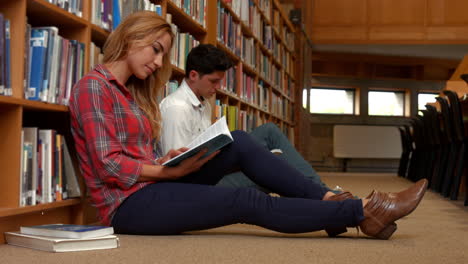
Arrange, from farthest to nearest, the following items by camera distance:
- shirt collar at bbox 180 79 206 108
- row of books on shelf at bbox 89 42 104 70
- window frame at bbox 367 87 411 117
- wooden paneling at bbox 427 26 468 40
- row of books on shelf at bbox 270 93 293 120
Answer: window frame at bbox 367 87 411 117, wooden paneling at bbox 427 26 468 40, row of books on shelf at bbox 270 93 293 120, shirt collar at bbox 180 79 206 108, row of books on shelf at bbox 89 42 104 70

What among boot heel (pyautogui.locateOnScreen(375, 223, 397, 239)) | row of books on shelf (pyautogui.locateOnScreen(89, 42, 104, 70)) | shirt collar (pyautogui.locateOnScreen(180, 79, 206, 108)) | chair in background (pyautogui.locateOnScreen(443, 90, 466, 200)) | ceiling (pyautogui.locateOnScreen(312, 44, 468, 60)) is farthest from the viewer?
ceiling (pyautogui.locateOnScreen(312, 44, 468, 60))

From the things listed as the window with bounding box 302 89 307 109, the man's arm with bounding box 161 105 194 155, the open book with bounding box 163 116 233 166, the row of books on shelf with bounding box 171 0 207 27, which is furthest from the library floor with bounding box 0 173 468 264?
the window with bounding box 302 89 307 109

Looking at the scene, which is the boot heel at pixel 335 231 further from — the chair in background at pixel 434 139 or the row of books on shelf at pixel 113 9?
the chair in background at pixel 434 139

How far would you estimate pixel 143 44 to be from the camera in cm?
191

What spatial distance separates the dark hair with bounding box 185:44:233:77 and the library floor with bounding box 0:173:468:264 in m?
0.80

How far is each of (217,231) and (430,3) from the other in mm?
7816

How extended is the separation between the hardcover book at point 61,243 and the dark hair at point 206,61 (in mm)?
1173

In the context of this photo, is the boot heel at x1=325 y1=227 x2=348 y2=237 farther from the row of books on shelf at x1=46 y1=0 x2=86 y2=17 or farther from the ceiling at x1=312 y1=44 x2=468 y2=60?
the ceiling at x1=312 y1=44 x2=468 y2=60

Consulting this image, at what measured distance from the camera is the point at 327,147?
1059 centimetres

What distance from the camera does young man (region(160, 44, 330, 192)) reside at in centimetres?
231

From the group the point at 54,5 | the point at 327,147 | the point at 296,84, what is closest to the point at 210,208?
the point at 54,5

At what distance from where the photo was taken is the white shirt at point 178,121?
2.29 m

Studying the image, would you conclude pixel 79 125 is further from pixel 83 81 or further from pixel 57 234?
pixel 57 234

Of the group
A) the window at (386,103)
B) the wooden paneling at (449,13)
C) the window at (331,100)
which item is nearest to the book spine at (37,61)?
the wooden paneling at (449,13)
